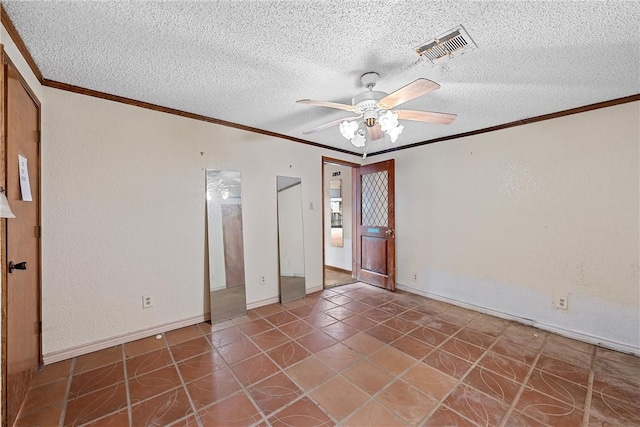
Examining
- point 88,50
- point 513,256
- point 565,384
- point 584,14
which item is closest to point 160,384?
point 88,50

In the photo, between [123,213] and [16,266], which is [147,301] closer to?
[123,213]

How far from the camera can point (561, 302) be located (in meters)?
2.65

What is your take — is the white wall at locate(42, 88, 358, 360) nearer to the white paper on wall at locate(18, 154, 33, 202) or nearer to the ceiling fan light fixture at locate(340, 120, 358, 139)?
the white paper on wall at locate(18, 154, 33, 202)

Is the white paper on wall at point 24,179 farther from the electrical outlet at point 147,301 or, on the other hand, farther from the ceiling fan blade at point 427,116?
the ceiling fan blade at point 427,116

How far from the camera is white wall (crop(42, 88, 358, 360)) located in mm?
2113

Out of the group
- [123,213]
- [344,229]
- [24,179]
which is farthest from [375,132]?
[344,229]

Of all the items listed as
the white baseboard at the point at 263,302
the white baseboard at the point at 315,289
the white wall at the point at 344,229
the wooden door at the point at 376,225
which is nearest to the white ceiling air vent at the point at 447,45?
the wooden door at the point at 376,225

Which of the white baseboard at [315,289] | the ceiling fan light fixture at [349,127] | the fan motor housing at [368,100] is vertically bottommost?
the white baseboard at [315,289]

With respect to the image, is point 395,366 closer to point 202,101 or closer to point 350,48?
point 350,48

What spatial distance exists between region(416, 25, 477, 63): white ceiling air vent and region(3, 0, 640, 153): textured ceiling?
4 cm

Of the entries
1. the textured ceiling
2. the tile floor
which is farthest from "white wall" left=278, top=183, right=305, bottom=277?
the textured ceiling

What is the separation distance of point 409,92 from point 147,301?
9.71 ft

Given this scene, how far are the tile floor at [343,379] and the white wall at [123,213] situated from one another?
33cm

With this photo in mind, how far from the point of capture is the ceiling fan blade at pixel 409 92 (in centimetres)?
152
